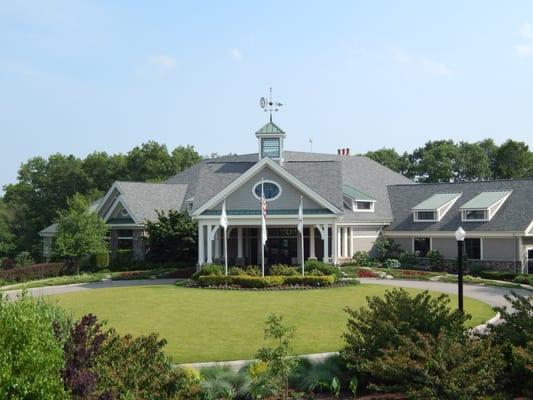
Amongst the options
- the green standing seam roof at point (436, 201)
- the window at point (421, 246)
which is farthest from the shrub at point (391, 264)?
the green standing seam roof at point (436, 201)

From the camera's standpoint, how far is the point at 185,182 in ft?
156

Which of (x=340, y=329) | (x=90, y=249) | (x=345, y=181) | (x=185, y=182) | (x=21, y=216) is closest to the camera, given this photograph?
(x=340, y=329)

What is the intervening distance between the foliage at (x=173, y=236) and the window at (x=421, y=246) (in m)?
13.7

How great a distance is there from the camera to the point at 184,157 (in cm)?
6297

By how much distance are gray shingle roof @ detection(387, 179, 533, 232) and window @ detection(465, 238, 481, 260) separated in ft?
2.34

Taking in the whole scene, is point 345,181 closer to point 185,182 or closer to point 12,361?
point 185,182

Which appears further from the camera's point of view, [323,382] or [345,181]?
[345,181]

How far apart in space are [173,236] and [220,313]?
1763cm

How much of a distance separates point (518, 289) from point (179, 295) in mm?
15392

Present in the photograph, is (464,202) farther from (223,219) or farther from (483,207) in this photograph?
(223,219)

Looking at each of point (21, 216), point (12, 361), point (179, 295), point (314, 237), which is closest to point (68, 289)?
point (179, 295)

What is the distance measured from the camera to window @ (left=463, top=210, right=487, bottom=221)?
35.8 metres

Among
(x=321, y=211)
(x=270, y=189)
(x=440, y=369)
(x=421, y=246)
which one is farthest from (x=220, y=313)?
(x=421, y=246)

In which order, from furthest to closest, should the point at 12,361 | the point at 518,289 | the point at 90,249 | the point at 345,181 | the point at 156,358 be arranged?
the point at 345,181 < the point at 90,249 < the point at 518,289 < the point at 156,358 < the point at 12,361
